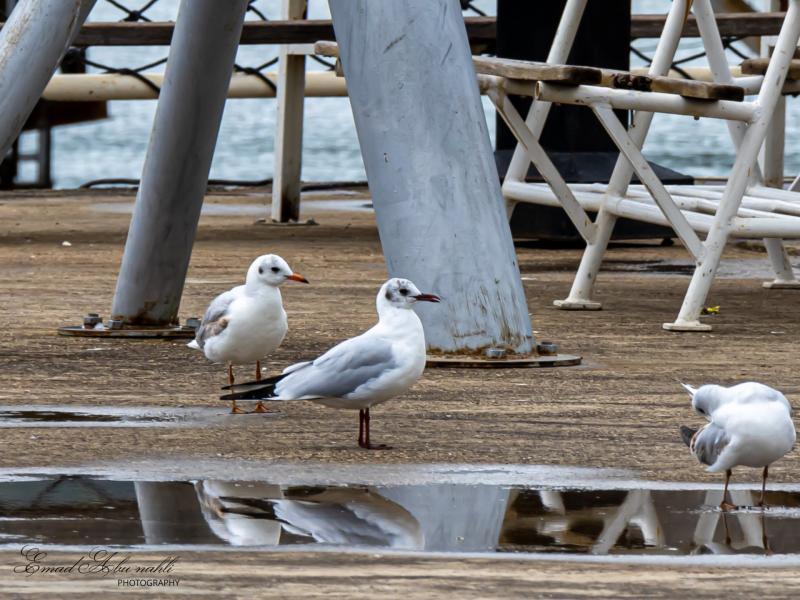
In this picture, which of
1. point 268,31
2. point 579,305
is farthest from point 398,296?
point 268,31

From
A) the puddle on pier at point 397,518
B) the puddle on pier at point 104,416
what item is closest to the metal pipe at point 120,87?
the puddle on pier at point 104,416

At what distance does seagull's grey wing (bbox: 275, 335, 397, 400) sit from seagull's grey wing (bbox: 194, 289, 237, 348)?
2.99ft

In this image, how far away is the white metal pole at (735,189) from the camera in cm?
904

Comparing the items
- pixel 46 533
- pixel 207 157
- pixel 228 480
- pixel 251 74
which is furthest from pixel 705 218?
pixel 251 74

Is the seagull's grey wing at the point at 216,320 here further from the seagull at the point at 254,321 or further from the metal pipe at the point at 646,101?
the metal pipe at the point at 646,101

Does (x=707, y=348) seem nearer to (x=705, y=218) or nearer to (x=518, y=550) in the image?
(x=705, y=218)

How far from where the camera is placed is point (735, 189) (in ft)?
29.8

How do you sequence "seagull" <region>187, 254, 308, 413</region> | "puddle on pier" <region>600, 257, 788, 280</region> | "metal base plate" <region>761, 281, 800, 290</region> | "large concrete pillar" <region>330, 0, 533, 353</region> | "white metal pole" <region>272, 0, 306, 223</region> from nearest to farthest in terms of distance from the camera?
1. "seagull" <region>187, 254, 308, 413</region>
2. "large concrete pillar" <region>330, 0, 533, 353</region>
3. "metal base plate" <region>761, 281, 800, 290</region>
4. "puddle on pier" <region>600, 257, 788, 280</region>
5. "white metal pole" <region>272, 0, 306, 223</region>

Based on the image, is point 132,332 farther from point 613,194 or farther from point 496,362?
point 613,194

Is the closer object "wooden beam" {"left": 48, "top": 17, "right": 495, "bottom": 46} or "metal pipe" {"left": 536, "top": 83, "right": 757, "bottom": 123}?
"metal pipe" {"left": 536, "top": 83, "right": 757, "bottom": 123}

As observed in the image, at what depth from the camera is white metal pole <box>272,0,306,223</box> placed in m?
15.3

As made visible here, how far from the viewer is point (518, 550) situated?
471cm

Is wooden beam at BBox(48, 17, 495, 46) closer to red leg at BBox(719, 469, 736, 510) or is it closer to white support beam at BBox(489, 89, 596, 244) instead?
white support beam at BBox(489, 89, 596, 244)

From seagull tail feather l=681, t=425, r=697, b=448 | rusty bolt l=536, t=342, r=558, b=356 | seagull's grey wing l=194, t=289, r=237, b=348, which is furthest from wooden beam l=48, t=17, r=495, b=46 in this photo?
seagull tail feather l=681, t=425, r=697, b=448
